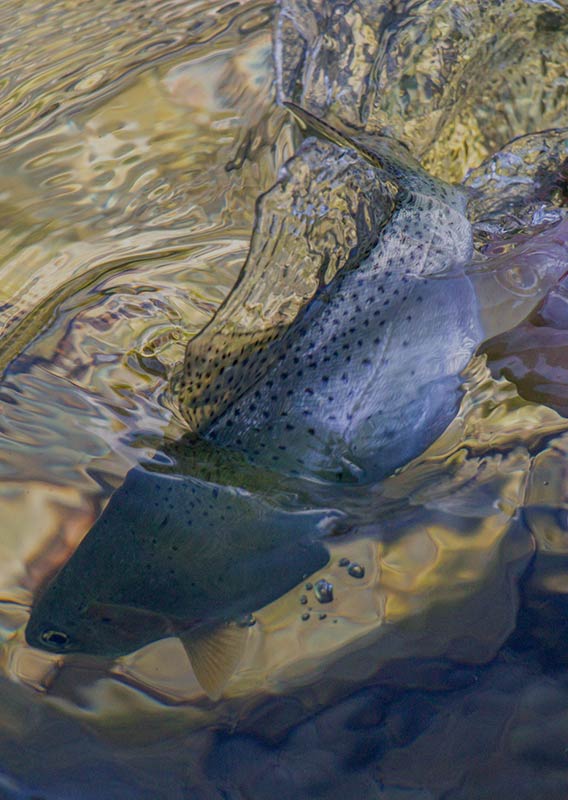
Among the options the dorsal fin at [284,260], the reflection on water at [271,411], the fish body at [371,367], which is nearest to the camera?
the reflection on water at [271,411]

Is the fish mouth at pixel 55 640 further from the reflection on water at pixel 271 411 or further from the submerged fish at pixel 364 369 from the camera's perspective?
the submerged fish at pixel 364 369

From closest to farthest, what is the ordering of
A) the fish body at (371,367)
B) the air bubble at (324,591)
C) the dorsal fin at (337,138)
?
the air bubble at (324,591), the fish body at (371,367), the dorsal fin at (337,138)

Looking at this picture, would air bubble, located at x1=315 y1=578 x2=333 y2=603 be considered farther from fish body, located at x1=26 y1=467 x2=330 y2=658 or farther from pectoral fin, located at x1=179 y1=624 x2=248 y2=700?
pectoral fin, located at x1=179 y1=624 x2=248 y2=700

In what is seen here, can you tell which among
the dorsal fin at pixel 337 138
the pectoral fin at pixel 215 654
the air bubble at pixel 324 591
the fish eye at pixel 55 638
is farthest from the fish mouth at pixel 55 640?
the dorsal fin at pixel 337 138

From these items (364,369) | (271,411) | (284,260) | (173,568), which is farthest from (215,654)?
(284,260)

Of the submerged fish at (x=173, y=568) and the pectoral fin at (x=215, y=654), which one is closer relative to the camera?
the pectoral fin at (x=215, y=654)

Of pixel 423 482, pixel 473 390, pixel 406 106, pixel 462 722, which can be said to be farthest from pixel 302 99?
pixel 462 722

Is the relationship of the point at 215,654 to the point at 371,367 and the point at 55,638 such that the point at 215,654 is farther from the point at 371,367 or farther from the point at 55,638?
the point at 371,367
